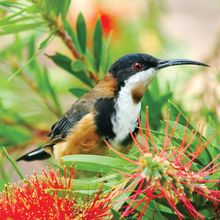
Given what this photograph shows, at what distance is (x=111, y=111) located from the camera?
6.65ft

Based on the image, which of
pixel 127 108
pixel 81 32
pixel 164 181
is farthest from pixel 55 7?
pixel 164 181

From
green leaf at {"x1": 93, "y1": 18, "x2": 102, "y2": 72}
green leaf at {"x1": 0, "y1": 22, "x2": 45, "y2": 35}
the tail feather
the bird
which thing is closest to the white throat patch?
the bird

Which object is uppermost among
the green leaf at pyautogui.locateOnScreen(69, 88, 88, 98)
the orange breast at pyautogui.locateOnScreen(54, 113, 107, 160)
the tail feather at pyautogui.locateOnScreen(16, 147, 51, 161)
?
the green leaf at pyautogui.locateOnScreen(69, 88, 88, 98)

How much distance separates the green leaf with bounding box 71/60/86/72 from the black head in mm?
372

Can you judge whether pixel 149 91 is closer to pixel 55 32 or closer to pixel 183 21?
pixel 55 32

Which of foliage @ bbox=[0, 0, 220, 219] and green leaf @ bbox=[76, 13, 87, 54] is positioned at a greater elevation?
green leaf @ bbox=[76, 13, 87, 54]

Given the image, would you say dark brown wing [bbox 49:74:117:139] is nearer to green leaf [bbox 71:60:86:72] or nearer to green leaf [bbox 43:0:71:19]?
green leaf [bbox 71:60:86:72]

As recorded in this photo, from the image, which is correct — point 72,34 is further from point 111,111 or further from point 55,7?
point 111,111

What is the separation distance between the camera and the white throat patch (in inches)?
76.9

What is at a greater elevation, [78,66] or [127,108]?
[78,66]

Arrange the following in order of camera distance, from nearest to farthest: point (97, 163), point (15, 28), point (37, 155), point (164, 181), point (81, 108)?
point (164, 181)
point (97, 163)
point (15, 28)
point (81, 108)
point (37, 155)

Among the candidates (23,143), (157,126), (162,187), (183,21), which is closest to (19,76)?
(23,143)

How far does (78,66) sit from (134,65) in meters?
0.45

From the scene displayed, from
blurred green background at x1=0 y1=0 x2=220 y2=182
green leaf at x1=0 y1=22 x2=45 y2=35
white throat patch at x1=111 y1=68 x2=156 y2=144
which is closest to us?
green leaf at x1=0 y1=22 x2=45 y2=35
